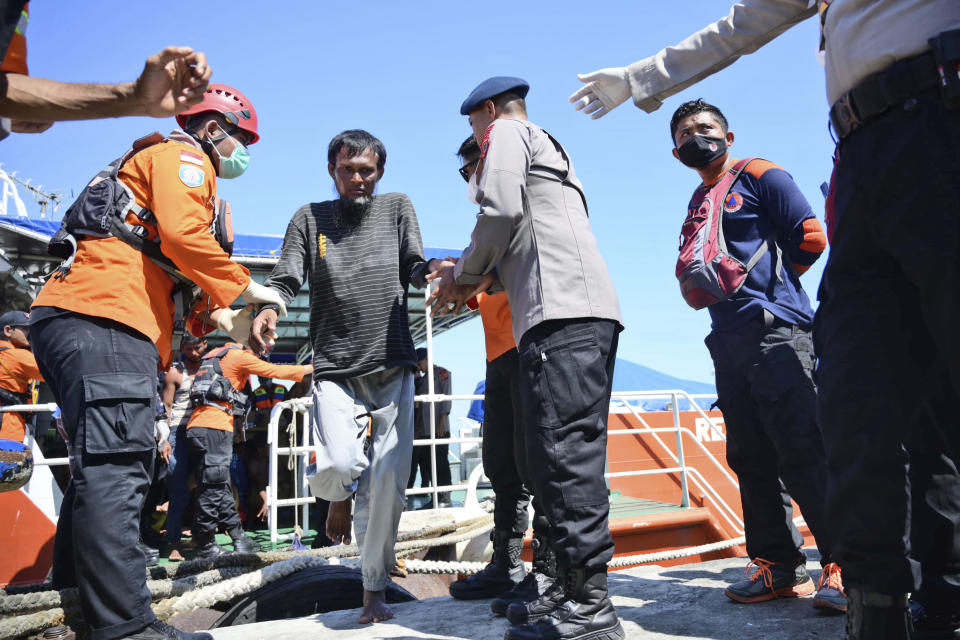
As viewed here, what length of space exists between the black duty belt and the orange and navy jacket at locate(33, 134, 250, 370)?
7.45 feet

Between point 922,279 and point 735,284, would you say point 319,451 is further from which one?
point 922,279

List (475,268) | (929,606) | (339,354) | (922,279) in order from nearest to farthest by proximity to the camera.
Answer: (922,279), (929,606), (475,268), (339,354)

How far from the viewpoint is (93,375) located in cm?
245

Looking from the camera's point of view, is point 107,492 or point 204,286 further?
point 204,286

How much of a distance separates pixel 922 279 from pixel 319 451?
2.45m

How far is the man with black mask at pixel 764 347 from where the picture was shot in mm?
2688

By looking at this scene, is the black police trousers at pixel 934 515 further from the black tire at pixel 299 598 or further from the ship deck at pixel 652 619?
the black tire at pixel 299 598

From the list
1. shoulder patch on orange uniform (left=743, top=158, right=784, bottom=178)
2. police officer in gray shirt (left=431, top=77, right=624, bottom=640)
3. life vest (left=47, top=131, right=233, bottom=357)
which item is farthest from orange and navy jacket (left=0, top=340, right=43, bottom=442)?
shoulder patch on orange uniform (left=743, top=158, right=784, bottom=178)

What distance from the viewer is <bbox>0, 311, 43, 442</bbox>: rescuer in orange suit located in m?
5.50

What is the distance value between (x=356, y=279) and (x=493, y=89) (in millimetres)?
1154

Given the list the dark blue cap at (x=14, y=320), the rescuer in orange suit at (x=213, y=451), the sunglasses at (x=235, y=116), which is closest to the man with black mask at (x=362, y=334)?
the sunglasses at (x=235, y=116)

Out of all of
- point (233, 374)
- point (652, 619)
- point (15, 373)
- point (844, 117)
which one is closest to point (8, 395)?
point (15, 373)

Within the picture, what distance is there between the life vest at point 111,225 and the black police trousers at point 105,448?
318 millimetres

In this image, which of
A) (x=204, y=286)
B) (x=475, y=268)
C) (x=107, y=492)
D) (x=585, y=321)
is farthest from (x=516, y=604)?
(x=204, y=286)
